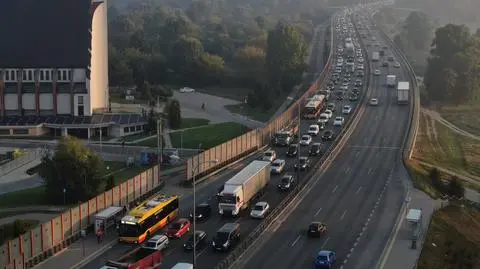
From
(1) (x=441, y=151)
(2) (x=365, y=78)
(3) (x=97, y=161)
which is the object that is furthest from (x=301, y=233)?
(2) (x=365, y=78)

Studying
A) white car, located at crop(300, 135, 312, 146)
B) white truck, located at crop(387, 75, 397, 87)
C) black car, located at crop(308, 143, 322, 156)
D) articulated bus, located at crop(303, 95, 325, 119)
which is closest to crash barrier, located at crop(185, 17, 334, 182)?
articulated bus, located at crop(303, 95, 325, 119)

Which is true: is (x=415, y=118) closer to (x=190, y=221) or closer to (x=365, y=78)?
(x=365, y=78)

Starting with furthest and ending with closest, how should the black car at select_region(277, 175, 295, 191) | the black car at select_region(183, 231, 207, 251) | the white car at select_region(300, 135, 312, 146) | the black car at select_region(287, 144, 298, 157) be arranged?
the white car at select_region(300, 135, 312, 146) < the black car at select_region(287, 144, 298, 157) < the black car at select_region(277, 175, 295, 191) < the black car at select_region(183, 231, 207, 251)

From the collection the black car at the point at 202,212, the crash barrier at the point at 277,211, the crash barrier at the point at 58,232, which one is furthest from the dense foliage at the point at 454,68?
the crash barrier at the point at 58,232

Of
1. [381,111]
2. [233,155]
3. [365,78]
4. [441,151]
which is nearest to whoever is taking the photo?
[233,155]

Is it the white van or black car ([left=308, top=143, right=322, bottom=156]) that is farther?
black car ([left=308, top=143, right=322, bottom=156])

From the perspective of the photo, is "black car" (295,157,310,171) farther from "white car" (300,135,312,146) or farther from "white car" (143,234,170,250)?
"white car" (143,234,170,250)
